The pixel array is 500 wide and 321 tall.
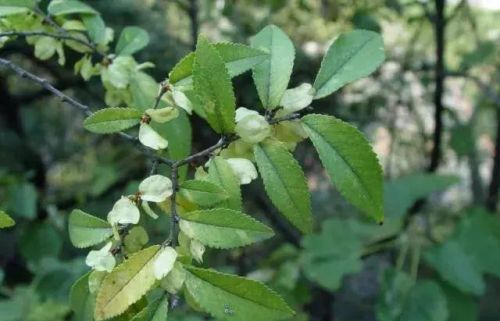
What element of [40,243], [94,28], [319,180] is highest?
[94,28]

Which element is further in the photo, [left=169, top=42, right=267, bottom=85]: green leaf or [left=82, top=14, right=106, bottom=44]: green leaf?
[left=82, top=14, right=106, bottom=44]: green leaf

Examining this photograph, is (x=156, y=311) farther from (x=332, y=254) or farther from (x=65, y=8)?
(x=332, y=254)

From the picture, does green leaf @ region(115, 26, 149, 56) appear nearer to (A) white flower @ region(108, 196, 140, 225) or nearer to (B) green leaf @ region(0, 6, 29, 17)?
(B) green leaf @ region(0, 6, 29, 17)

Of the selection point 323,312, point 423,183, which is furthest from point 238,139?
point 323,312

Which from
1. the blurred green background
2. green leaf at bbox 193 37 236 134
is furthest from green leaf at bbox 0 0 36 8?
the blurred green background

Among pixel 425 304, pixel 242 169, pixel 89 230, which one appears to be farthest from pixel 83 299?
pixel 425 304

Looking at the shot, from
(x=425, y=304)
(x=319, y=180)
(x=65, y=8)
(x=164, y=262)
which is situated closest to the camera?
(x=164, y=262)

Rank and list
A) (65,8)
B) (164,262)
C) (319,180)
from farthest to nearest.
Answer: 1. (319,180)
2. (65,8)
3. (164,262)

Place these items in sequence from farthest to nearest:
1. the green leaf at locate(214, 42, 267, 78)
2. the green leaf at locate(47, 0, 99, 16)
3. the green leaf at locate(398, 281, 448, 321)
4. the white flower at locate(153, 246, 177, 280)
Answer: the green leaf at locate(398, 281, 448, 321) < the green leaf at locate(47, 0, 99, 16) < the green leaf at locate(214, 42, 267, 78) < the white flower at locate(153, 246, 177, 280)
